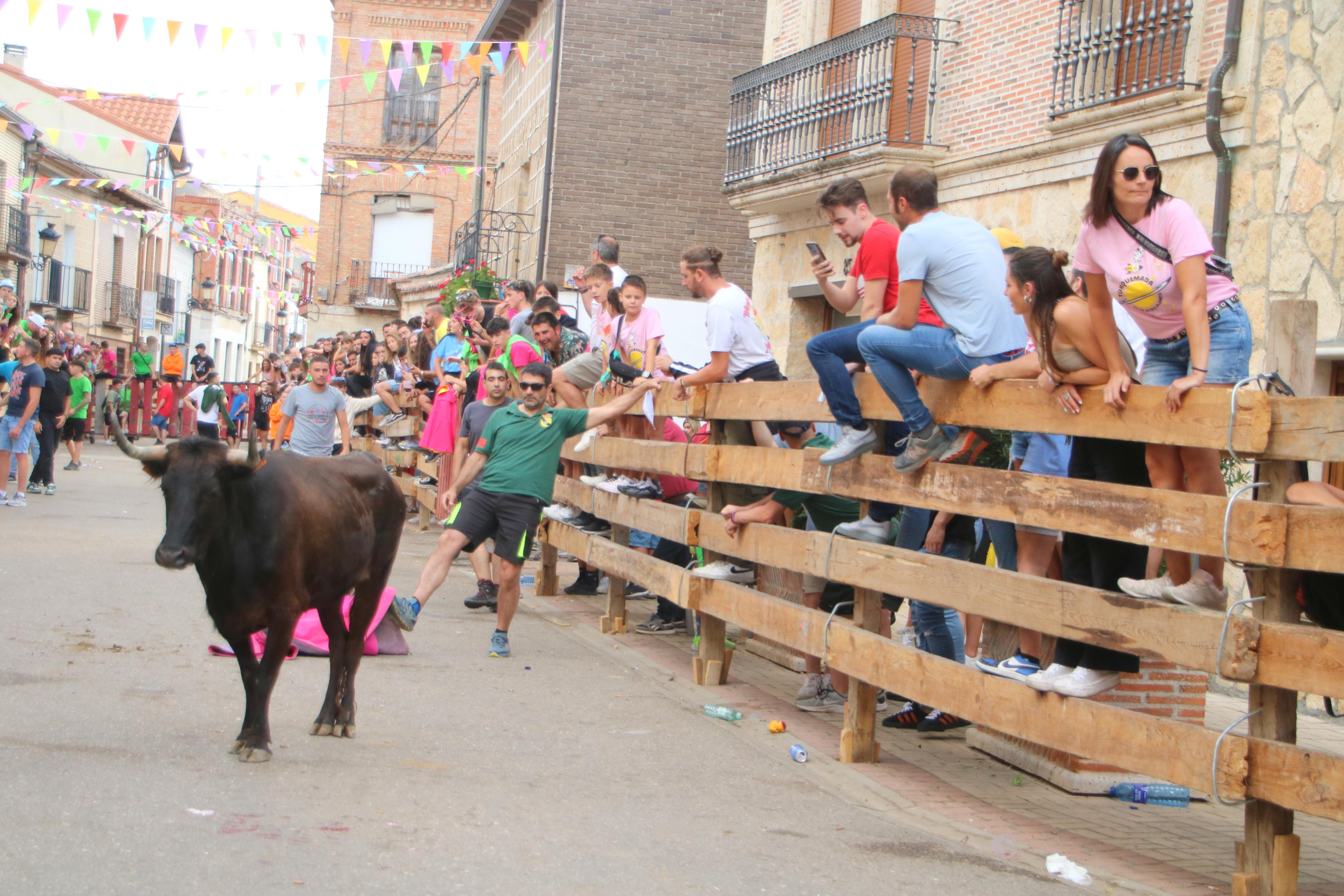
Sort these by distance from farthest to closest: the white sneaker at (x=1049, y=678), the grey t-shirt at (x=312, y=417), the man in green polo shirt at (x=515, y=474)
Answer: the grey t-shirt at (x=312, y=417) → the man in green polo shirt at (x=515, y=474) → the white sneaker at (x=1049, y=678)

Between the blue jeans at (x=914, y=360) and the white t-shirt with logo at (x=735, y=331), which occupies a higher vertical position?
the white t-shirt with logo at (x=735, y=331)

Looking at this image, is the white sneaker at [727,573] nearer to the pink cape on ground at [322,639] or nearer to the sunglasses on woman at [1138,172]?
the pink cape on ground at [322,639]

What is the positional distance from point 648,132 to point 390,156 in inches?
Answer: 844

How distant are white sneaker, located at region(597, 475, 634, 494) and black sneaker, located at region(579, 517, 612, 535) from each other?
461 mm

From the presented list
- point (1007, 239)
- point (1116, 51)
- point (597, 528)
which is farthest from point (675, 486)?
point (1116, 51)

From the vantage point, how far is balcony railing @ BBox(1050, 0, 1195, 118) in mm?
11430

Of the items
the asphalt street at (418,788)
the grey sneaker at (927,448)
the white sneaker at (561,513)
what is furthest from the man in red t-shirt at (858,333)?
the white sneaker at (561,513)

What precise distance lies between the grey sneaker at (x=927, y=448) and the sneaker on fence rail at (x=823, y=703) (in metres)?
2.10

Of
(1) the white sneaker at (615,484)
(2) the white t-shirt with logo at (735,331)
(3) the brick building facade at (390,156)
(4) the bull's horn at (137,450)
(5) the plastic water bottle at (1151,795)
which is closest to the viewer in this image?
(4) the bull's horn at (137,450)

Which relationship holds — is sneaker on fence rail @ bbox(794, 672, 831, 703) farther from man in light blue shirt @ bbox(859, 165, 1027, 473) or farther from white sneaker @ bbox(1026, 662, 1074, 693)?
white sneaker @ bbox(1026, 662, 1074, 693)

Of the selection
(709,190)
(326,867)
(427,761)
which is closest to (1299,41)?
(427,761)

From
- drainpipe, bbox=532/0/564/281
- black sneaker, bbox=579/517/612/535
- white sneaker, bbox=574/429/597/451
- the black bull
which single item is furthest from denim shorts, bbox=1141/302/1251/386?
drainpipe, bbox=532/0/564/281

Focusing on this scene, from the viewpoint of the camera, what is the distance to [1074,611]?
205 inches

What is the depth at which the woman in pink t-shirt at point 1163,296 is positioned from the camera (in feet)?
16.4
